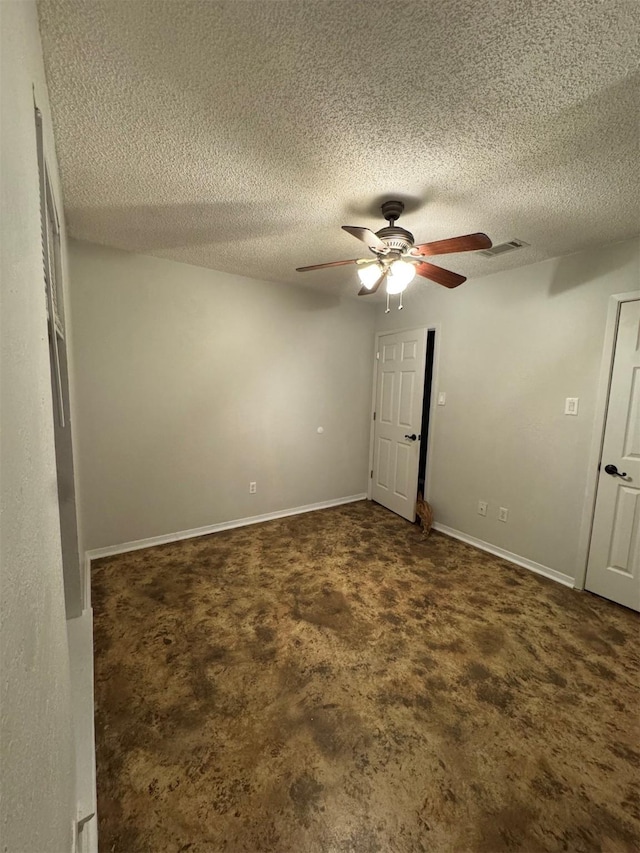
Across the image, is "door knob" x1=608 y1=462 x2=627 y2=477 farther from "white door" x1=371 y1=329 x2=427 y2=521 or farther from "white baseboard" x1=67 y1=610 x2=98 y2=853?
"white baseboard" x1=67 y1=610 x2=98 y2=853

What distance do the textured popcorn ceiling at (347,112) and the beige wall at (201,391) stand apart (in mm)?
691

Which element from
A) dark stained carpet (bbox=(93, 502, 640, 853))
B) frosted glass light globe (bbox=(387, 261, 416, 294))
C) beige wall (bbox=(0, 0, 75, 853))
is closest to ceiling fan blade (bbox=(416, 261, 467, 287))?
frosted glass light globe (bbox=(387, 261, 416, 294))

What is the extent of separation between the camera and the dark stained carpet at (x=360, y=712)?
1.15 meters

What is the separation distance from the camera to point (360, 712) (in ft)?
5.01

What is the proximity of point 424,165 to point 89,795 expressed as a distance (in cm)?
275

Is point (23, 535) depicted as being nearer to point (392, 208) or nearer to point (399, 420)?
point (392, 208)

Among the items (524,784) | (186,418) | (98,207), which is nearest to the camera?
(524,784)

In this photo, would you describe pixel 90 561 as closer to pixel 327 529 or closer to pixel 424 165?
pixel 327 529

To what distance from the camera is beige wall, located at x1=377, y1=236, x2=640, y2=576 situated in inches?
95.9

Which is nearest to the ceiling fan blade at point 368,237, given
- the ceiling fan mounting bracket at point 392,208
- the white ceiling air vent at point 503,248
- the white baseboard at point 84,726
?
the ceiling fan mounting bracket at point 392,208

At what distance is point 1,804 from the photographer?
35 centimetres

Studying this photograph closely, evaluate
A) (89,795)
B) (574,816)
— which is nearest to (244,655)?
(89,795)

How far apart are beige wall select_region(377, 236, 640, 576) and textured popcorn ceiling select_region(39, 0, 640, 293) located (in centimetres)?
48

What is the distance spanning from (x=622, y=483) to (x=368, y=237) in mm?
2307
